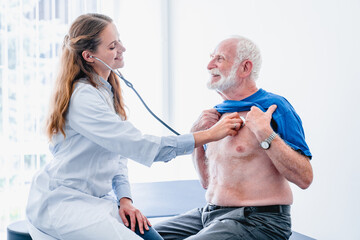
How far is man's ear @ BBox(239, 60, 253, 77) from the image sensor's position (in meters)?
1.58

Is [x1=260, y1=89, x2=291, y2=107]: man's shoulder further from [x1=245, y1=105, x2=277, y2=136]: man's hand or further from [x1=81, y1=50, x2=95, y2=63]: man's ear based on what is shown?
[x1=81, y1=50, x2=95, y2=63]: man's ear

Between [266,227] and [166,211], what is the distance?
0.77m

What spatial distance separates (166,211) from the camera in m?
2.04

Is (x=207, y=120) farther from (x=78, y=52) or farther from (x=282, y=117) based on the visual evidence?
(x=78, y=52)

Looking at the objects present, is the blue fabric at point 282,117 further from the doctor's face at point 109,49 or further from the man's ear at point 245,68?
the doctor's face at point 109,49

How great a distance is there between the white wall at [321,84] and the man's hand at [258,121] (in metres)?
0.56

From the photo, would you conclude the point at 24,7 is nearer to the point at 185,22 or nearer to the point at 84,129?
the point at 185,22

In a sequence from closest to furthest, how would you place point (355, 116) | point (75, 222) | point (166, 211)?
point (75, 222), point (355, 116), point (166, 211)

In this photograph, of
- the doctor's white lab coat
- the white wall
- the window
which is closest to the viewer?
the doctor's white lab coat

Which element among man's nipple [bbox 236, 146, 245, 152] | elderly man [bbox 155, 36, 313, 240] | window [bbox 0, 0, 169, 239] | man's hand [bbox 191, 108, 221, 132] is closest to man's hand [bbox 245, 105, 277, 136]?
elderly man [bbox 155, 36, 313, 240]

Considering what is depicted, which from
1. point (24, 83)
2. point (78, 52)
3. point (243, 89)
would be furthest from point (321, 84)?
point (24, 83)

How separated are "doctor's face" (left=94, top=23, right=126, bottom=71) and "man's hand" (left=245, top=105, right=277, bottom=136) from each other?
54 centimetres

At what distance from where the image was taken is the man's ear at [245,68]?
5.17 ft

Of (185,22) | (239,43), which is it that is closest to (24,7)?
(185,22)
